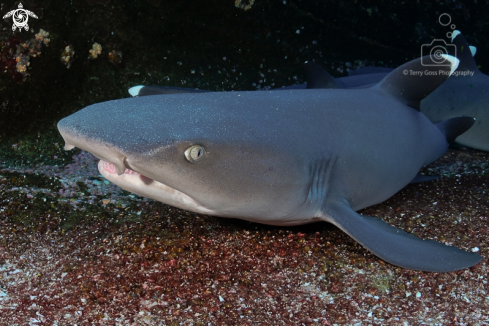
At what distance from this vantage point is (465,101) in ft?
14.7

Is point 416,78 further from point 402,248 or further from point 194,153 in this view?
point 194,153

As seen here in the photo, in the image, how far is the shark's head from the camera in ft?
5.45

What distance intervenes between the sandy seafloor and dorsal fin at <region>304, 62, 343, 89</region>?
1.23 m

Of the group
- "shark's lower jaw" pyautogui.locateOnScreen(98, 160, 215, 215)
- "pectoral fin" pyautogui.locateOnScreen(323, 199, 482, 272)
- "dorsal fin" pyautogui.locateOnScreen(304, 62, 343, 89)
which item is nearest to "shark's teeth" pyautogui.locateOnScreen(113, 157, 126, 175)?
"shark's lower jaw" pyautogui.locateOnScreen(98, 160, 215, 215)

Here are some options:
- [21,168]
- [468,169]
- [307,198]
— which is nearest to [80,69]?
[21,168]

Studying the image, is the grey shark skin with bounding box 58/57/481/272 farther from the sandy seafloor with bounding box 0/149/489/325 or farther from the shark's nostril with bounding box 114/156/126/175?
the sandy seafloor with bounding box 0/149/489/325

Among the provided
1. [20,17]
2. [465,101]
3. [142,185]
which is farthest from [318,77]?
[20,17]

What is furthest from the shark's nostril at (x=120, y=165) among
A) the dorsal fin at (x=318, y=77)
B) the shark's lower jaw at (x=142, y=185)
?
the dorsal fin at (x=318, y=77)

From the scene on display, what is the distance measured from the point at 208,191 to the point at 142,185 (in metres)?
0.31

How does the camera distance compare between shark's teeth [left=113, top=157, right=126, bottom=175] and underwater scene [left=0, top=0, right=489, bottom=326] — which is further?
underwater scene [left=0, top=0, right=489, bottom=326]

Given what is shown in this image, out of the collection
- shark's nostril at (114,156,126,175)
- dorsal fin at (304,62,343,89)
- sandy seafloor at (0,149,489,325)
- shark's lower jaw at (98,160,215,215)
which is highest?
shark's nostril at (114,156,126,175)

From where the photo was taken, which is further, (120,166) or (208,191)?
(208,191)

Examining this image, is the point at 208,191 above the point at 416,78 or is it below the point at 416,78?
below

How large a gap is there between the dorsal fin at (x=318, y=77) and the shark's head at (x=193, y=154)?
1589mm
